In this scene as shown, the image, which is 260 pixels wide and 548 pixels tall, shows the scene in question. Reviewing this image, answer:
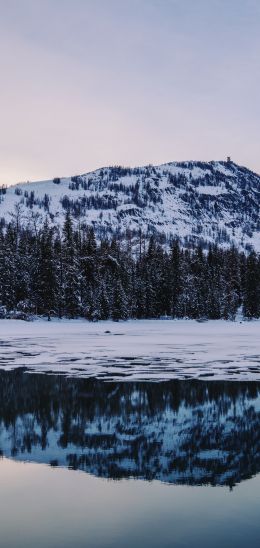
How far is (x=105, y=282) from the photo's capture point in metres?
85.4

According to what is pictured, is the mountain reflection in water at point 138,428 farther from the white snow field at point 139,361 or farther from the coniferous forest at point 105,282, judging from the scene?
the coniferous forest at point 105,282

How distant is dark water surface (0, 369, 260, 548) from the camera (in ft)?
26.3

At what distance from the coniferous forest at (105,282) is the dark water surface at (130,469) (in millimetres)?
58227

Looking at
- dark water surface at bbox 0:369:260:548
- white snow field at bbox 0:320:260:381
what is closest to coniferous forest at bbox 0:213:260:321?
white snow field at bbox 0:320:260:381

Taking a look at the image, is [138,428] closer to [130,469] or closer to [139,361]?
[130,469]

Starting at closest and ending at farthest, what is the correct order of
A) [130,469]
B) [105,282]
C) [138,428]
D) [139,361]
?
[130,469] < [138,428] < [139,361] < [105,282]

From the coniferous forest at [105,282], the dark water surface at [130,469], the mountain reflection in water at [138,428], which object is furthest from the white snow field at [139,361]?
the coniferous forest at [105,282]

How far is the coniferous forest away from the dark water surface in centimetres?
5823

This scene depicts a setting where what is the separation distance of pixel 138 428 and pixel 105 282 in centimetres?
7105

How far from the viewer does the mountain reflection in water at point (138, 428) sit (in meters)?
11.3

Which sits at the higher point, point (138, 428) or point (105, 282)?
point (105, 282)

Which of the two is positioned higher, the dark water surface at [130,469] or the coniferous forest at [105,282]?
the coniferous forest at [105,282]

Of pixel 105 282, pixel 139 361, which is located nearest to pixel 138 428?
pixel 139 361

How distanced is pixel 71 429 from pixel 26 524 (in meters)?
6.12
